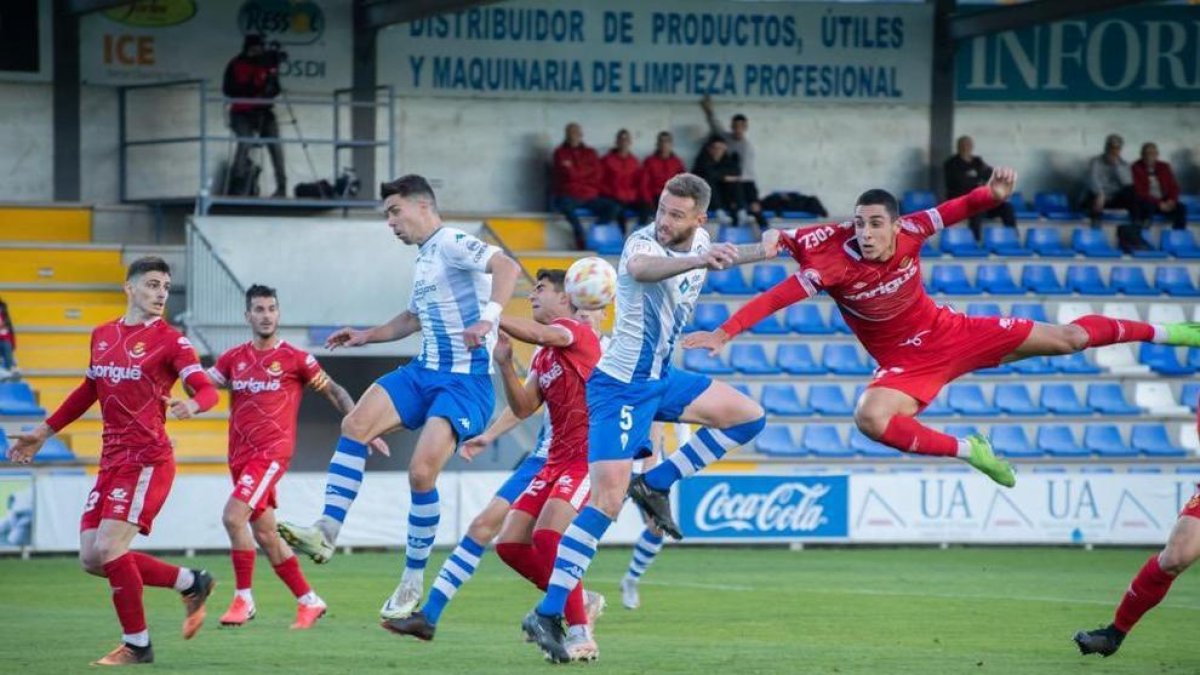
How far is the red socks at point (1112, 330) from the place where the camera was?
11430mm

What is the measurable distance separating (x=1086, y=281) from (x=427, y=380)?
16981mm

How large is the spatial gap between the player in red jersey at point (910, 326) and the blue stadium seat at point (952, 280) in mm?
14068

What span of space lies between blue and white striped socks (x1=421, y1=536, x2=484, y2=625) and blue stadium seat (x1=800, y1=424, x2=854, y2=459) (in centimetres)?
1274

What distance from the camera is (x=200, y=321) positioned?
21.8 metres

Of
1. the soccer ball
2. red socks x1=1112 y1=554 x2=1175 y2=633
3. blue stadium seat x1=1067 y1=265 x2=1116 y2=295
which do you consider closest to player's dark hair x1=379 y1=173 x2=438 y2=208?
the soccer ball

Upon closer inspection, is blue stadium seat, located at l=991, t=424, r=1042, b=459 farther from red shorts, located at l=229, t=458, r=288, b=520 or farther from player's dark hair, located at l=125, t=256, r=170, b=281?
player's dark hair, located at l=125, t=256, r=170, b=281

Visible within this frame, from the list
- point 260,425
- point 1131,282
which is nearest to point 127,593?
point 260,425

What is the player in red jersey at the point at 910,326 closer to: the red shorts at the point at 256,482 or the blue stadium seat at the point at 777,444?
the red shorts at the point at 256,482

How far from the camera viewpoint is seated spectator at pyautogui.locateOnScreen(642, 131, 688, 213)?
25.6m

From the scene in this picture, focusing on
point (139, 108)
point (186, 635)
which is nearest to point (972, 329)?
point (186, 635)

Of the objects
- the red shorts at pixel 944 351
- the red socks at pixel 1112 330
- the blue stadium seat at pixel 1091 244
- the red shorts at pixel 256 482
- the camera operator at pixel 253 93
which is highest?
the camera operator at pixel 253 93

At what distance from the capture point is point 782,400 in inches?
950

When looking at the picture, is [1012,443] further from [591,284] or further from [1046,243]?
[591,284]

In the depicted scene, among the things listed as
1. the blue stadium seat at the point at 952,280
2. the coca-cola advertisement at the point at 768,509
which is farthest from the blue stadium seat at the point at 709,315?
the blue stadium seat at the point at 952,280
